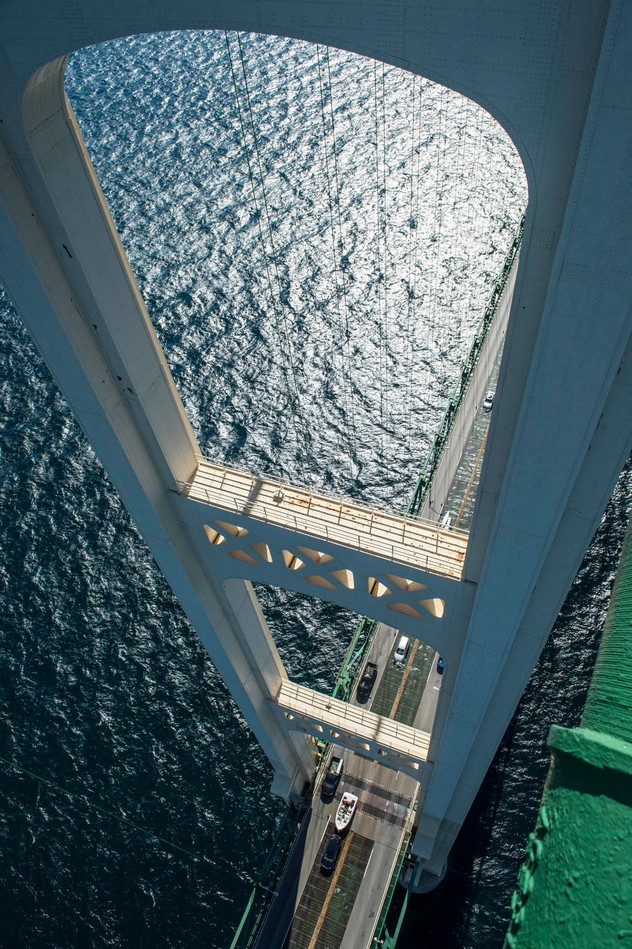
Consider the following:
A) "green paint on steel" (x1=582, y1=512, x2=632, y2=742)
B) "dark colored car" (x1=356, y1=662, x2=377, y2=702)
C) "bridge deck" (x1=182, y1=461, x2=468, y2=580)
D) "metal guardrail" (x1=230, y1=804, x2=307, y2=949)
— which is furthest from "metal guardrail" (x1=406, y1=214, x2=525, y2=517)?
"green paint on steel" (x1=582, y1=512, x2=632, y2=742)

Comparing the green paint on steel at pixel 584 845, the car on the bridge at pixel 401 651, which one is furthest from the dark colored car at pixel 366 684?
the green paint on steel at pixel 584 845

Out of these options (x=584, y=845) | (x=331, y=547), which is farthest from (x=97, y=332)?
(x=584, y=845)

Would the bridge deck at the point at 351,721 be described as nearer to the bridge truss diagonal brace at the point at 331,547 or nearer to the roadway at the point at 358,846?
the roadway at the point at 358,846

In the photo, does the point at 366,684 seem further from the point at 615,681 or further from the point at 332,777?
the point at 615,681

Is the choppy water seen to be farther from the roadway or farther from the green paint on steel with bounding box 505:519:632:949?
the green paint on steel with bounding box 505:519:632:949

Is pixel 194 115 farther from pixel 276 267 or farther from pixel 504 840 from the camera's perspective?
pixel 504 840

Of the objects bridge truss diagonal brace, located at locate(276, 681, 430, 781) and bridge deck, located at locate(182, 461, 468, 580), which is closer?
bridge deck, located at locate(182, 461, 468, 580)
